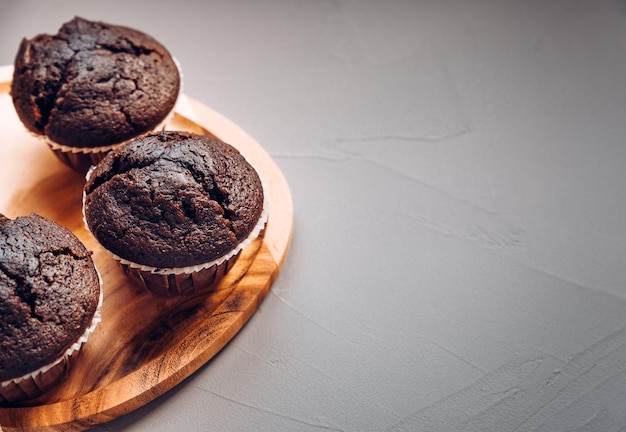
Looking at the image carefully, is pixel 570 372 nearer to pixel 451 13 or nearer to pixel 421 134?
pixel 421 134

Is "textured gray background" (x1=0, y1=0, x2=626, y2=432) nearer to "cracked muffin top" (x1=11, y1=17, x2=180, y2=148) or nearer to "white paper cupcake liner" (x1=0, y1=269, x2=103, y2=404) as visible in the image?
"white paper cupcake liner" (x1=0, y1=269, x2=103, y2=404)

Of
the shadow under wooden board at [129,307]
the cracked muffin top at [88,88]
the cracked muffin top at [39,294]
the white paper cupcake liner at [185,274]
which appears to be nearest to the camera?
the cracked muffin top at [39,294]

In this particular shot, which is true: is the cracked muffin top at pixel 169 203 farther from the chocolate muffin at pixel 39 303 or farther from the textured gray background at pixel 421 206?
the textured gray background at pixel 421 206

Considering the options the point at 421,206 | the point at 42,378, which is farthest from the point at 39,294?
the point at 421,206

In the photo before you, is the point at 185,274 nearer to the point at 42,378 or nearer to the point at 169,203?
the point at 169,203

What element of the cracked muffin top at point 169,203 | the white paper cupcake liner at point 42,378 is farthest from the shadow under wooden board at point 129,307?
the cracked muffin top at point 169,203

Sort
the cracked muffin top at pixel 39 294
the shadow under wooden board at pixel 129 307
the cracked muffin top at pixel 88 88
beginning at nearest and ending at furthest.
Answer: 1. the cracked muffin top at pixel 39 294
2. the shadow under wooden board at pixel 129 307
3. the cracked muffin top at pixel 88 88

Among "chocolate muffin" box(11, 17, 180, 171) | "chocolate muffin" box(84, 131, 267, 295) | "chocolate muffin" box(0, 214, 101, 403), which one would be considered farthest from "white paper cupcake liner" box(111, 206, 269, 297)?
"chocolate muffin" box(11, 17, 180, 171)

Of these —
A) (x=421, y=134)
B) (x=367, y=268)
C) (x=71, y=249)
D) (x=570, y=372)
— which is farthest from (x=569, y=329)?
(x=71, y=249)
